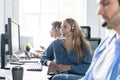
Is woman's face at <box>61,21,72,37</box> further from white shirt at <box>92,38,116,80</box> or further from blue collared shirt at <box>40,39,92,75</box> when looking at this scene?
white shirt at <box>92,38,116,80</box>

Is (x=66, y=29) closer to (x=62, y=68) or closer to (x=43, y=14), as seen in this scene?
(x=62, y=68)

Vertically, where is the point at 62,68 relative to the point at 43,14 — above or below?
below

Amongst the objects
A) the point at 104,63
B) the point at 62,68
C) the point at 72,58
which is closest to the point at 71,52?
the point at 72,58

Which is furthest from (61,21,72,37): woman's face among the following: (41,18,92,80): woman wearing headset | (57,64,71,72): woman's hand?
(57,64,71,72): woman's hand

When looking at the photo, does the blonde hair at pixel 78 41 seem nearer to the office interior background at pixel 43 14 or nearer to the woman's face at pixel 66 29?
the woman's face at pixel 66 29

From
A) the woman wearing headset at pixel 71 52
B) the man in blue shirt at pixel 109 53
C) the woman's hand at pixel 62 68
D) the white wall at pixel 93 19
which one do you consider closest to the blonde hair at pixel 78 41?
the woman wearing headset at pixel 71 52

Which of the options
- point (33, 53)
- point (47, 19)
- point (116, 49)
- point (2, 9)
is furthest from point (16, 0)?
point (116, 49)

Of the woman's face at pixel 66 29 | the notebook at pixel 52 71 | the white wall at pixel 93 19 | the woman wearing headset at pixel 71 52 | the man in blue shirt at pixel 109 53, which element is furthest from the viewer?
the white wall at pixel 93 19

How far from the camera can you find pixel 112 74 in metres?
1.24

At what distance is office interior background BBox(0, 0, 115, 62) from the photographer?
533 centimetres

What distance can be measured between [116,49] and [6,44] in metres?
1.55

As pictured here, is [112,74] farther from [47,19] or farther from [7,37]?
[47,19]

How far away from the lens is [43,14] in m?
5.55

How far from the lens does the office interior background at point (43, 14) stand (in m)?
5.33
